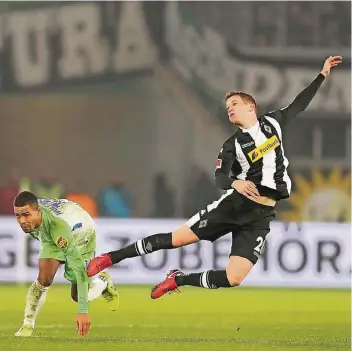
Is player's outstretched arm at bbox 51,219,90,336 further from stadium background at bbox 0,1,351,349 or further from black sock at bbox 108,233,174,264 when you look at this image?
stadium background at bbox 0,1,351,349

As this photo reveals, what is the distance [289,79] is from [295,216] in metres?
4.83

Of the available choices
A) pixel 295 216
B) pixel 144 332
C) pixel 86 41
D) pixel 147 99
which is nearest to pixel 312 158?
pixel 295 216

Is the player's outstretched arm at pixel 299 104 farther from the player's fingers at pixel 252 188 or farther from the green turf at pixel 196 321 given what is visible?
the green turf at pixel 196 321

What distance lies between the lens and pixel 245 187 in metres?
9.20

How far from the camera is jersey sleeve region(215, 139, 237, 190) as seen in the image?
9.21 meters

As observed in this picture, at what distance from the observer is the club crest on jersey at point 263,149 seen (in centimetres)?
945

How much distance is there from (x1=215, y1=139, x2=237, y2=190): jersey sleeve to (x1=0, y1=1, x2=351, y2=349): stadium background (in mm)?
13793

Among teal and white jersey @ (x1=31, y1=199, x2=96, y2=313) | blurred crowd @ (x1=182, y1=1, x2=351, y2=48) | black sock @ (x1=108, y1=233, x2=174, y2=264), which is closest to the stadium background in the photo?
blurred crowd @ (x1=182, y1=1, x2=351, y2=48)

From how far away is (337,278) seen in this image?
17.6m

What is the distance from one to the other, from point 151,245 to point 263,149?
1264mm

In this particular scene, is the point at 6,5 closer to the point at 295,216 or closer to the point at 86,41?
the point at 86,41

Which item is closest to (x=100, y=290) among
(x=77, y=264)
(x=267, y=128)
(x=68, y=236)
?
(x=68, y=236)

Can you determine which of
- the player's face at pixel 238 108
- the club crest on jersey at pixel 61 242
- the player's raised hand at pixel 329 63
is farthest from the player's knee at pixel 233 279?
the player's raised hand at pixel 329 63

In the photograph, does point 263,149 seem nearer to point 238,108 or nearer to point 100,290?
point 238,108
